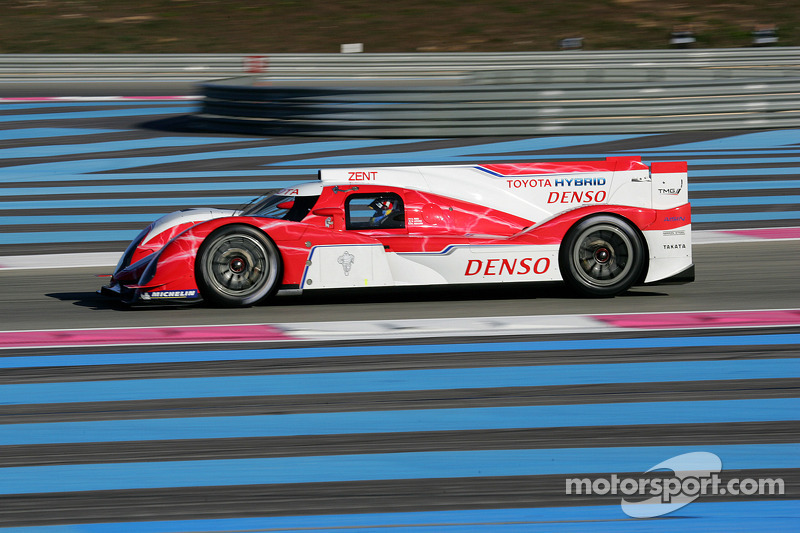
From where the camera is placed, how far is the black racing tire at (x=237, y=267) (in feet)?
25.1

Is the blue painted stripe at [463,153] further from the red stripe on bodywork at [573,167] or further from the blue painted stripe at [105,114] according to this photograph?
the blue painted stripe at [105,114]

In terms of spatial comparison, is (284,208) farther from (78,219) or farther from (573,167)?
(78,219)

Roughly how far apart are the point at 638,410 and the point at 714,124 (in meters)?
12.9

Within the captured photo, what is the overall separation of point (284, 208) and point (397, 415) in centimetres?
299

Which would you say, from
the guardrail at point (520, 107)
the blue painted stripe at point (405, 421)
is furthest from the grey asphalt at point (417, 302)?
the guardrail at point (520, 107)

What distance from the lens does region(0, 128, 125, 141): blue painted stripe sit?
1769 centimetres

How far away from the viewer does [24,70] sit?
83.0 ft

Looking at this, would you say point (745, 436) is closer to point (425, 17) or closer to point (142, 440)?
point (142, 440)

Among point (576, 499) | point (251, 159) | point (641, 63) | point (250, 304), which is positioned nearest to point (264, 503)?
point (576, 499)

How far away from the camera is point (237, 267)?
779 centimetres

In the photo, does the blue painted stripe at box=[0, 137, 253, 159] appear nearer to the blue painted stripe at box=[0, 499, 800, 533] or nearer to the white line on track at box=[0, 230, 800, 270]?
the white line on track at box=[0, 230, 800, 270]

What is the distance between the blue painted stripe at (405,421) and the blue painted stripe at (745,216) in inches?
262

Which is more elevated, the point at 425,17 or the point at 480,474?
the point at 425,17

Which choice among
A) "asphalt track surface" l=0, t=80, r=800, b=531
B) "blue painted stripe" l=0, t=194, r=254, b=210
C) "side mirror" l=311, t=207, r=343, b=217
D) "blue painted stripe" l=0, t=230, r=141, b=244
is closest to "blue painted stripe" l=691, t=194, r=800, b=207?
"asphalt track surface" l=0, t=80, r=800, b=531
